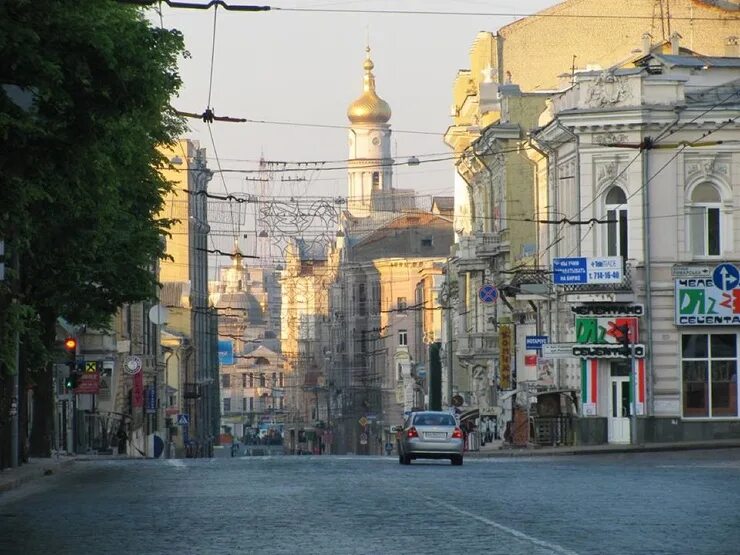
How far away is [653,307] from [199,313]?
70543 millimetres

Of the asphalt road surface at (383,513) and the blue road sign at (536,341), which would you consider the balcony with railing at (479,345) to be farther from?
the asphalt road surface at (383,513)

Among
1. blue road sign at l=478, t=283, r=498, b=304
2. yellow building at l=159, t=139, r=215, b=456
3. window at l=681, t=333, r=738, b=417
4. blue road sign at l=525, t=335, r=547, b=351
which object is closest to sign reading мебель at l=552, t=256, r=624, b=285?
window at l=681, t=333, r=738, b=417

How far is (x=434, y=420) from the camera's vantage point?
148 ft

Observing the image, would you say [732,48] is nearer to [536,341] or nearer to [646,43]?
[646,43]

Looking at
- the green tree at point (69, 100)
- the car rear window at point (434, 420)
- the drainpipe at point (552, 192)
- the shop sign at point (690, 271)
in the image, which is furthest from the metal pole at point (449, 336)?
the green tree at point (69, 100)

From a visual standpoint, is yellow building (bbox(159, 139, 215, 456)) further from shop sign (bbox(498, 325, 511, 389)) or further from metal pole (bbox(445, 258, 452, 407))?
shop sign (bbox(498, 325, 511, 389))

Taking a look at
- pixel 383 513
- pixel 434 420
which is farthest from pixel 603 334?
pixel 383 513

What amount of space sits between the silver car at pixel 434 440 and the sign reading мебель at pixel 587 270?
1248 centimetres

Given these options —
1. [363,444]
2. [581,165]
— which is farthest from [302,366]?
[581,165]

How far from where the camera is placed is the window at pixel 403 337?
138000 millimetres

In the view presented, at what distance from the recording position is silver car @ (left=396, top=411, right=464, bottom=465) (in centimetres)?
4447

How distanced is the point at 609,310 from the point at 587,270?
2.06 meters

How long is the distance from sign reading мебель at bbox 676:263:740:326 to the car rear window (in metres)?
15.3

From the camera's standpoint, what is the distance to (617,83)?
59.4 meters
